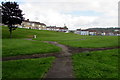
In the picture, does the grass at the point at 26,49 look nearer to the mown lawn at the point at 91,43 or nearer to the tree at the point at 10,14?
the mown lawn at the point at 91,43

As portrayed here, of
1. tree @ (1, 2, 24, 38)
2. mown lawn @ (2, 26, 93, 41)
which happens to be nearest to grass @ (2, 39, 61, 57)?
mown lawn @ (2, 26, 93, 41)

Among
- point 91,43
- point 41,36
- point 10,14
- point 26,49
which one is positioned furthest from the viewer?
point 41,36

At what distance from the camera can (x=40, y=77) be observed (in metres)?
7.31

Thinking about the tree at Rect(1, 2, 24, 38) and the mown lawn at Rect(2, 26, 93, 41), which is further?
the mown lawn at Rect(2, 26, 93, 41)

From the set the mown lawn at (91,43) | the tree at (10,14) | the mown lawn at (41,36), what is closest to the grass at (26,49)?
the mown lawn at (91,43)

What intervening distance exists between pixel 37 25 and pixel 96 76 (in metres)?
122

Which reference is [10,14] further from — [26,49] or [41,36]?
[26,49]

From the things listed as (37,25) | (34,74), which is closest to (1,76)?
(34,74)

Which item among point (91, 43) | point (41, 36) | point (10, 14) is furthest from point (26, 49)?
point (41, 36)

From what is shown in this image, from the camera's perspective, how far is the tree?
3332 cm

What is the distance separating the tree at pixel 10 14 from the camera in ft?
109

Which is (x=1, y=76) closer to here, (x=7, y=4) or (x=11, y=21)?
(x=11, y=21)

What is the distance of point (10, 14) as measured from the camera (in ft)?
112

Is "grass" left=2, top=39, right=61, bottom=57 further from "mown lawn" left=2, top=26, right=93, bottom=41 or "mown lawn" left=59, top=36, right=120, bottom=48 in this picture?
"mown lawn" left=2, top=26, right=93, bottom=41
